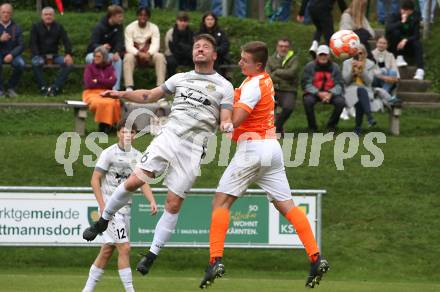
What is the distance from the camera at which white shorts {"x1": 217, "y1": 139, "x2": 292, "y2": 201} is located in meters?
12.6

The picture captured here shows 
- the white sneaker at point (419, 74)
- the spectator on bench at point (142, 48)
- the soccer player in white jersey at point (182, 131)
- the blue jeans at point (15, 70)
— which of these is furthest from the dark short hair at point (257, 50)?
the white sneaker at point (419, 74)

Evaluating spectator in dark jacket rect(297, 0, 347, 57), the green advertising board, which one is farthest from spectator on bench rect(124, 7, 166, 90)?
the green advertising board

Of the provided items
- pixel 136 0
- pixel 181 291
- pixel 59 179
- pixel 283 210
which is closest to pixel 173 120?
pixel 283 210

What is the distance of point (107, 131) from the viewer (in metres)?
21.9

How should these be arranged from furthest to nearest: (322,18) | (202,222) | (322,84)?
(322,18), (322,84), (202,222)

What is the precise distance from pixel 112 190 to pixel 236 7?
14886 mm

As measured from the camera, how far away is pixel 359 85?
22312 mm

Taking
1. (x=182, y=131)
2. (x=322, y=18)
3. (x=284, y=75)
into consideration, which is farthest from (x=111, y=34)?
(x=182, y=131)

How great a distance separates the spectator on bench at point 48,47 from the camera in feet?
77.2

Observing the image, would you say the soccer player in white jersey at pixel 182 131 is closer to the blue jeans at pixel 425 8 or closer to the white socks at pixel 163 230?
the white socks at pixel 163 230

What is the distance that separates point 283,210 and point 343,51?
8.64m

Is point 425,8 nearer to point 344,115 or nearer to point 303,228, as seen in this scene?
point 344,115

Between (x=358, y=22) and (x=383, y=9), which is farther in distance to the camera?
(x=383, y=9)

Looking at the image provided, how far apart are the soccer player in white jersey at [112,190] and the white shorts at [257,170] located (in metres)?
1.68
